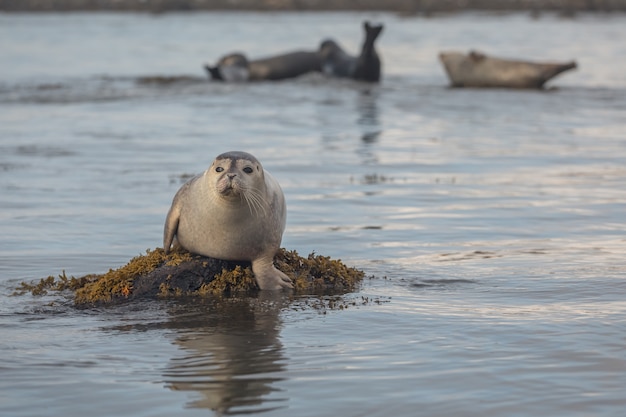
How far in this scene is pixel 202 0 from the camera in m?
80.1

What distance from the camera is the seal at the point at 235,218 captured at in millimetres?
7059

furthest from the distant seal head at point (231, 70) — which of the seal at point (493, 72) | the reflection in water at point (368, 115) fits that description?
the seal at point (493, 72)

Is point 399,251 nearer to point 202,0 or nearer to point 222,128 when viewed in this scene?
point 222,128

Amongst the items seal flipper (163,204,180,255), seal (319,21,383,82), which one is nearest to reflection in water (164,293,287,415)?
seal flipper (163,204,180,255)

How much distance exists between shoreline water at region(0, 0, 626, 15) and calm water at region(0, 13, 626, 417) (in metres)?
49.2

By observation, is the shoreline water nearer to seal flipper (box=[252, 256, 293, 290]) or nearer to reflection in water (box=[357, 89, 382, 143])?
reflection in water (box=[357, 89, 382, 143])

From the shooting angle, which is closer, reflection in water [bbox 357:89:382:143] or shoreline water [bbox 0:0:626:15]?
reflection in water [bbox 357:89:382:143]

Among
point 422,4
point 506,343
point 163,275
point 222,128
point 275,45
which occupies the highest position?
point 422,4

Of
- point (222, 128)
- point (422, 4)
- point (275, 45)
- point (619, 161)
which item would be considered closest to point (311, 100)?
point (222, 128)

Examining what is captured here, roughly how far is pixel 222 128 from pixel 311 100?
4.18 meters

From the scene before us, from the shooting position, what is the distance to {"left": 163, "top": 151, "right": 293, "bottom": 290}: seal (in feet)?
23.2

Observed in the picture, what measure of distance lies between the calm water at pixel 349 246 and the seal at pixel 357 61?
2.85 feet

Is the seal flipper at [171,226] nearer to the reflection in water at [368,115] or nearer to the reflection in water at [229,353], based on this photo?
the reflection in water at [229,353]

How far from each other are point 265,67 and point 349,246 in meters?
16.1
